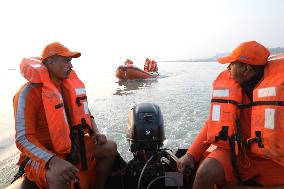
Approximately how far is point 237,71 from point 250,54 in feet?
0.62

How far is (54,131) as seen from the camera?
8.54 feet

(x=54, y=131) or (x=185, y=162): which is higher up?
(x=54, y=131)

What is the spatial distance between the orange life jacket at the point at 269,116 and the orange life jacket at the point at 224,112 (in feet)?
0.60

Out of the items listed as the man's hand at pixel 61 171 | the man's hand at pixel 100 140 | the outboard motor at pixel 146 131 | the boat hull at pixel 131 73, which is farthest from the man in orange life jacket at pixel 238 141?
the boat hull at pixel 131 73

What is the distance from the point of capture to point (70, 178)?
234 centimetres

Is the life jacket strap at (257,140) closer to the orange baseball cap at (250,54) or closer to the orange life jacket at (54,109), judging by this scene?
the orange baseball cap at (250,54)

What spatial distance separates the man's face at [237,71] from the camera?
2.70 metres

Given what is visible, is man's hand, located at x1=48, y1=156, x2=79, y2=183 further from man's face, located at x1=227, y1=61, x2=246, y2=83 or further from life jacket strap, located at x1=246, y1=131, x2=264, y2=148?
man's face, located at x1=227, y1=61, x2=246, y2=83

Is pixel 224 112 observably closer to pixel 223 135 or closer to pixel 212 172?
pixel 223 135

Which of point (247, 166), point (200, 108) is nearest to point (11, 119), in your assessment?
point (200, 108)

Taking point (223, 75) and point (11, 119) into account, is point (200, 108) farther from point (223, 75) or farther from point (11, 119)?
point (223, 75)

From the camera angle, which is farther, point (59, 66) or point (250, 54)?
point (59, 66)

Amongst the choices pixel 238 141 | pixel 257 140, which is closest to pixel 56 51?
pixel 238 141

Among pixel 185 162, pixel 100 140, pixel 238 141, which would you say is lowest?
pixel 185 162
